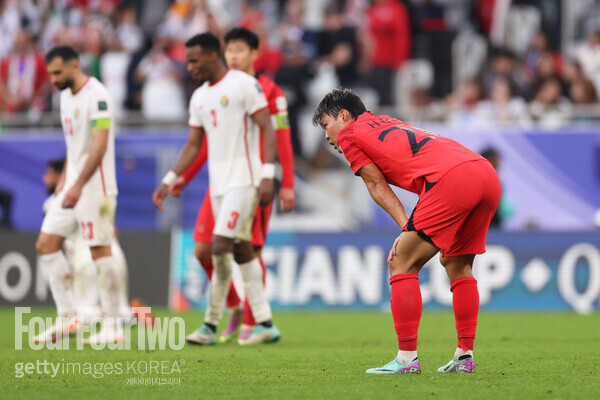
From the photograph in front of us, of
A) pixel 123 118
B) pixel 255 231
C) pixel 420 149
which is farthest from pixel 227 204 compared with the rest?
pixel 123 118

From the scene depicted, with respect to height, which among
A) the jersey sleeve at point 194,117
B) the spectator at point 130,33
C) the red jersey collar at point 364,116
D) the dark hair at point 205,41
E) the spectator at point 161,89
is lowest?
the red jersey collar at point 364,116

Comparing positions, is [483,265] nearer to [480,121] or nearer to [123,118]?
[480,121]

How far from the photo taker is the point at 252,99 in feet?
30.7

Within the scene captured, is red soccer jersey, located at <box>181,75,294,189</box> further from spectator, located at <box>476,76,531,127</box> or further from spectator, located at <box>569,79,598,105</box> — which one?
spectator, located at <box>569,79,598,105</box>

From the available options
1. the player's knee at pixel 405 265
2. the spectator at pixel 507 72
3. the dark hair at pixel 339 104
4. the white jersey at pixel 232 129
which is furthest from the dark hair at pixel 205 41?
the spectator at pixel 507 72

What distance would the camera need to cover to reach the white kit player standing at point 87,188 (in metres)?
9.38

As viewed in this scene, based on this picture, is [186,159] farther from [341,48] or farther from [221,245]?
[341,48]

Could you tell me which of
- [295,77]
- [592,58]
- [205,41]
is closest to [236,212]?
[205,41]

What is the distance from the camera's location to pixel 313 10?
18.9 metres

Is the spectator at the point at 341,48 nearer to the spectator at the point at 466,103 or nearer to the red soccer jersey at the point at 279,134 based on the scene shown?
the spectator at the point at 466,103

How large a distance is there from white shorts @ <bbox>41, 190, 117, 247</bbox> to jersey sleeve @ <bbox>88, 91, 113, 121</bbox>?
0.74 metres

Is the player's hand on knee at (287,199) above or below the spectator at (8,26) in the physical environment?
below

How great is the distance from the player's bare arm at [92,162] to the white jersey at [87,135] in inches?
4.0

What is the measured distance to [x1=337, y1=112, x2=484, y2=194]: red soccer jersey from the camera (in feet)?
22.0
